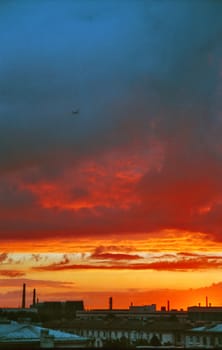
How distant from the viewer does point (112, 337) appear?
74750 mm

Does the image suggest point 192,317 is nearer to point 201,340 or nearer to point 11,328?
point 201,340

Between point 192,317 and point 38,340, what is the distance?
70859 millimetres

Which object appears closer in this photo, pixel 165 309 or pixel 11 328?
pixel 11 328

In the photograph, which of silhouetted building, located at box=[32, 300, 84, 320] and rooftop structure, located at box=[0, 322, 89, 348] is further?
silhouetted building, located at box=[32, 300, 84, 320]

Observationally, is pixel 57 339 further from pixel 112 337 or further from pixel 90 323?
pixel 90 323

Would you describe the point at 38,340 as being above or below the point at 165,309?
below

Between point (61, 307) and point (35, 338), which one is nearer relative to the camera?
point (35, 338)

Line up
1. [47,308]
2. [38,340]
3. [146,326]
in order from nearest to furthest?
1. [38,340]
2. [146,326]
3. [47,308]

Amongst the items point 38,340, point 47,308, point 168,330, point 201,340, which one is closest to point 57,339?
point 38,340

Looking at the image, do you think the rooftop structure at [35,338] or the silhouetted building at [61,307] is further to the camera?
the silhouetted building at [61,307]

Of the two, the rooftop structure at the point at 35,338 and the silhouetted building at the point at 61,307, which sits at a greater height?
the silhouetted building at the point at 61,307

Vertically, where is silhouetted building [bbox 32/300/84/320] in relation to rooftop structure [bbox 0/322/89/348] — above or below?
Result: above

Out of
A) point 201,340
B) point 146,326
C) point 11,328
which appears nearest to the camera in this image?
point 11,328

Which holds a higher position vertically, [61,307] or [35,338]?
[61,307]
